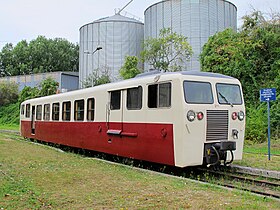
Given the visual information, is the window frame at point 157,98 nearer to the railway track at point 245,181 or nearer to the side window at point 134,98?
the side window at point 134,98

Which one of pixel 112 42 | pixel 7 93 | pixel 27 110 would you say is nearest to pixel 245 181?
pixel 27 110

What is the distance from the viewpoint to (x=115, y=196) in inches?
248

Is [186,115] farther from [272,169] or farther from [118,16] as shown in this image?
[118,16]

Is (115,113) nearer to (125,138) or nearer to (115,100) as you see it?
(115,100)

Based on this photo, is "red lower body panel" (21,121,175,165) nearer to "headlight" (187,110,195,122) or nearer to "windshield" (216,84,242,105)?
"headlight" (187,110,195,122)

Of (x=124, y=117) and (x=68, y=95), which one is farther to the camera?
(x=68, y=95)

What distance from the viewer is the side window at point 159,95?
9.25 m

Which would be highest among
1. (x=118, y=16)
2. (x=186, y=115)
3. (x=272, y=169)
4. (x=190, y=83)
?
(x=118, y=16)

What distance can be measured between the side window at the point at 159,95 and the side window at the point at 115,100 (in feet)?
5.43

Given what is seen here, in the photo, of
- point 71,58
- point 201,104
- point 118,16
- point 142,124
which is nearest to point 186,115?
point 201,104

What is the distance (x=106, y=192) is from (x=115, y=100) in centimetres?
515

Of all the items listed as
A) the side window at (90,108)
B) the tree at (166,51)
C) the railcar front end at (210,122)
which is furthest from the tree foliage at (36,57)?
the railcar front end at (210,122)

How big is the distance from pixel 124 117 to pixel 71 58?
5832 cm

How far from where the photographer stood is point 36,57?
6531 centimetres
